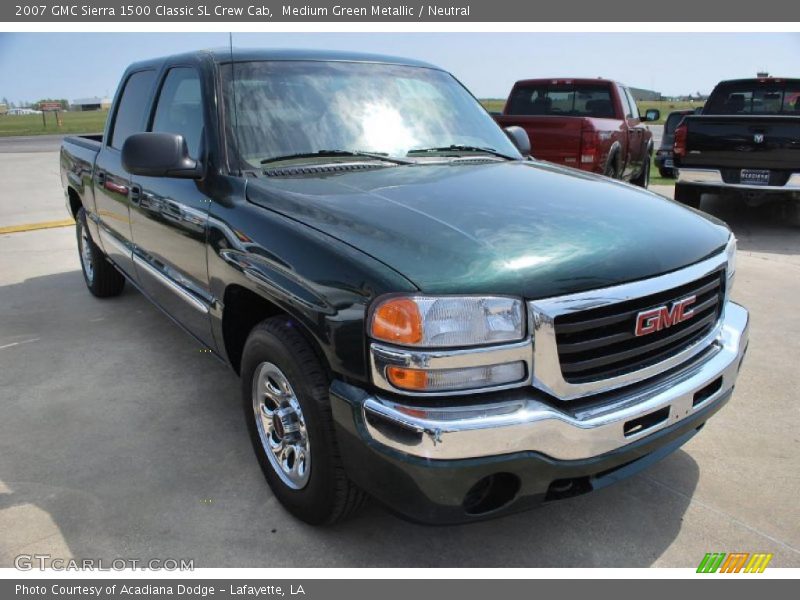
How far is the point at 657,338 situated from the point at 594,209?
57cm

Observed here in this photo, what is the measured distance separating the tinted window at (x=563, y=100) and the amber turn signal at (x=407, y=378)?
854cm

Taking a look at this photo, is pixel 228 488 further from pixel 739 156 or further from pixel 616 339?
pixel 739 156

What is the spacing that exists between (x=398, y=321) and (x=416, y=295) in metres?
0.10

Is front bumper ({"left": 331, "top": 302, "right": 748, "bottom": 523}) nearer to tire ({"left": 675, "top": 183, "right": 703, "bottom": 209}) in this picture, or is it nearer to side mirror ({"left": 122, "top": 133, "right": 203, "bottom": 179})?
side mirror ({"left": 122, "top": 133, "right": 203, "bottom": 179})

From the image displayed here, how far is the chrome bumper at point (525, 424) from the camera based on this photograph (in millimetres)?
1968

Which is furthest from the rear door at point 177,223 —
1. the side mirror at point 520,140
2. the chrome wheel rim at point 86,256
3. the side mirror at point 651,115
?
the side mirror at point 651,115

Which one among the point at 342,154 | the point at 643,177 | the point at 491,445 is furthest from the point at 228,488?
the point at 643,177

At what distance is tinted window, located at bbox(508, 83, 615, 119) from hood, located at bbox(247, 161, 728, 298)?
716 cm

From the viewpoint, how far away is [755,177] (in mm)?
7750

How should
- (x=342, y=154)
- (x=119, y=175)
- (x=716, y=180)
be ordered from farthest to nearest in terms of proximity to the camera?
(x=716, y=180) < (x=119, y=175) < (x=342, y=154)

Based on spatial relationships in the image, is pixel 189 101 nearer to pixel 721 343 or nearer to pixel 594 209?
pixel 594 209

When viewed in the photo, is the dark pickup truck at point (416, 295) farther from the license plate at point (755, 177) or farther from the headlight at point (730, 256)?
the license plate at point (755, 177)

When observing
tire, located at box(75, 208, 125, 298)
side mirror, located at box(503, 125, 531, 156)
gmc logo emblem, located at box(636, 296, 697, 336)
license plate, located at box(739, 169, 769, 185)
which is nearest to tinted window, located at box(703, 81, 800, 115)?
license plate, located at box(739, 169, 769, 185)
